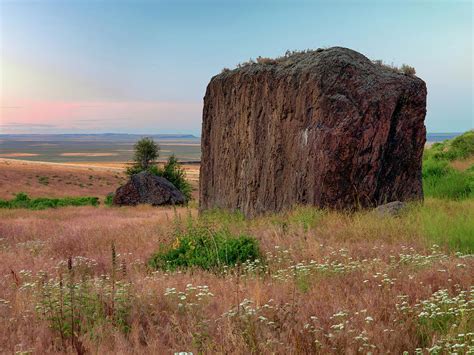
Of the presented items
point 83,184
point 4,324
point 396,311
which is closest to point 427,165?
point 396,311

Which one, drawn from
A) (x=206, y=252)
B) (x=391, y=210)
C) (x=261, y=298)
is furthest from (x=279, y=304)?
(x=391, y=210)

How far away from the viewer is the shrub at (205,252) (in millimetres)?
9289

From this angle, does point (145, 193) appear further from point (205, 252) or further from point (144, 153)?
point (205, 252)

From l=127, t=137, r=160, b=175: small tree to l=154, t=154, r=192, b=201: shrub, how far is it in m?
7.61

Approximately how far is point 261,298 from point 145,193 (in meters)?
28.5

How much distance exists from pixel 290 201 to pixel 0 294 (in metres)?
10.1

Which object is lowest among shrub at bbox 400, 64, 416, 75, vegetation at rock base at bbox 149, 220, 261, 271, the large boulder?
the large boulder

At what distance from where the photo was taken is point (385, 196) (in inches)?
640

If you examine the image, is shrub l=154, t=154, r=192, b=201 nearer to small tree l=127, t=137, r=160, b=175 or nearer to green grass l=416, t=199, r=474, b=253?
small tree l=127, t=137, r=160, b=175

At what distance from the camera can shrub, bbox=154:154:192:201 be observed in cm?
4219

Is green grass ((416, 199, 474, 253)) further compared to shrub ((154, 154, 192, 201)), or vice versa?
shrub ((154, 154, 192, 201))

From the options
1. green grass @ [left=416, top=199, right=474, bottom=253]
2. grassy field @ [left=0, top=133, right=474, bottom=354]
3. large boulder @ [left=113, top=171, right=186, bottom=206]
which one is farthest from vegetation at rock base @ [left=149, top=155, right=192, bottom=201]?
green grass @ [left=416, top=199, right=474, bottom=253]

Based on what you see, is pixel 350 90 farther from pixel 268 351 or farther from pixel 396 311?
pixel 268 351

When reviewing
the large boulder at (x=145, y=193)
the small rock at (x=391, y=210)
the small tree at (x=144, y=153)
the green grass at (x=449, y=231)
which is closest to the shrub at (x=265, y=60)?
the small rock at (x=391, y=210)
